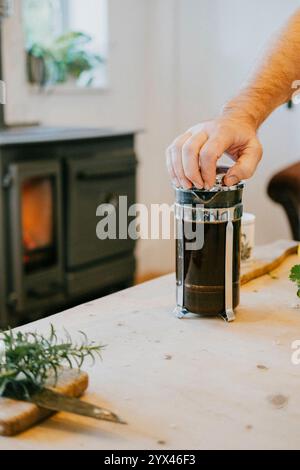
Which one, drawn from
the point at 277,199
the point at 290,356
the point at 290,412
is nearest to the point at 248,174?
the point at 290,356

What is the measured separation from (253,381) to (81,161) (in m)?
2.22

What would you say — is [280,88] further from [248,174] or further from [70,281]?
[70,281]

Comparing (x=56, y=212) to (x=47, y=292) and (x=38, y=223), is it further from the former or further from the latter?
(x=47, y=292)

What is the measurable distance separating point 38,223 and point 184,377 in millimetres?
2099

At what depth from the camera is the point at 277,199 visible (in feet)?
10.2

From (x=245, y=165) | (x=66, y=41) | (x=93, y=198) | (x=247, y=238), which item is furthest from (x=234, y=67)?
(x=245, y=165)

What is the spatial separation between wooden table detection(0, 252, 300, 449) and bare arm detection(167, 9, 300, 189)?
249mm

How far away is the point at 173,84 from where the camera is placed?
Answer: 14.1 feet

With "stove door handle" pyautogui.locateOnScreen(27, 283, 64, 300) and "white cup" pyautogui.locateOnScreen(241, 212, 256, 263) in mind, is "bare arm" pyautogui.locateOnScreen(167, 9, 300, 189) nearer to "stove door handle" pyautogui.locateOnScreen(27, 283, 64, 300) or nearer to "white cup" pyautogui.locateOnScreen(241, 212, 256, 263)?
"white cup" pyautogui.locateOnScreen(241, 212, 256, 263)

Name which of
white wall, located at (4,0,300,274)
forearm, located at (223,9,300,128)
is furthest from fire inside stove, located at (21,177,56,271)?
forearm, located at (223,9,300,128)

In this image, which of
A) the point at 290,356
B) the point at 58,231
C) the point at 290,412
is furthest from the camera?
the point at 58,231

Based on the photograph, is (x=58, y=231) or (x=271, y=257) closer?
(x=271, y=257)

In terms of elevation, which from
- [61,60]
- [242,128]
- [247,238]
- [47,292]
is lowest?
[47,292]

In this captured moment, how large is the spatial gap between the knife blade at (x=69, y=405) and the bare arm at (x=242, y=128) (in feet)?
1.58
